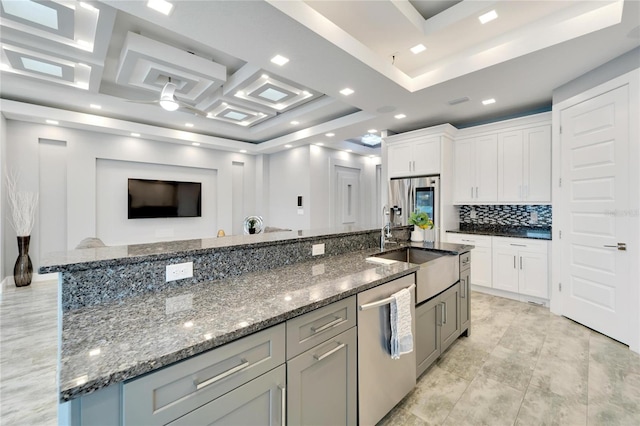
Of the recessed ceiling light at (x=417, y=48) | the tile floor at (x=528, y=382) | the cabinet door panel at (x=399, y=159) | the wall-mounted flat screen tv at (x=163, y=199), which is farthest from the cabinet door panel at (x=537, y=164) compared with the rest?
the wall-mounted flat screen tv at (x=163, y=199)

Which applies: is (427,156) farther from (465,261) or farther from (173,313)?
(173,313)

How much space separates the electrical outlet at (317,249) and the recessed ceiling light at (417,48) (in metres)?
2.49

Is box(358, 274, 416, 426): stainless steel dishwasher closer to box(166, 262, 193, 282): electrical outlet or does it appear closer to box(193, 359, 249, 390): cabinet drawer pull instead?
box(193, 359, 249, 390): cabinet drawer pull

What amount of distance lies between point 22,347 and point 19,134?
369 cm

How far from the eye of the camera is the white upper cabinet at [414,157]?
4289 mm

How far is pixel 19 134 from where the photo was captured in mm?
4348

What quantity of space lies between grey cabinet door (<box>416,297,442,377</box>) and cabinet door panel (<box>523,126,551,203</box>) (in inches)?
106

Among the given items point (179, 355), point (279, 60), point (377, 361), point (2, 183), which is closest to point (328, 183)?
point (279, 60)

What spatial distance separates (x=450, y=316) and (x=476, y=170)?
276 cm

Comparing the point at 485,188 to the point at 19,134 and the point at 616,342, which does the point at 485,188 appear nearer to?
the point at 616,342

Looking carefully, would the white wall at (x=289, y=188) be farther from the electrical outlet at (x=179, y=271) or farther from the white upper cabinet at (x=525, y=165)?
the electrical outlet at (x=179, y=271)

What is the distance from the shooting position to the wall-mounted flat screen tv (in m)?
5.35

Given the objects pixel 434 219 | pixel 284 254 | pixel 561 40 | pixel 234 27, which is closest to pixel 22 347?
pixel 284 254

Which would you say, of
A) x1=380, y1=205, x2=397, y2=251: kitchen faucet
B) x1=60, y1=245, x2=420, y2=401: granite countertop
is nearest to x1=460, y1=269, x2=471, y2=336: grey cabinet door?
x1=380, y1=205, x2=397, y2=251: kitchen faucet
